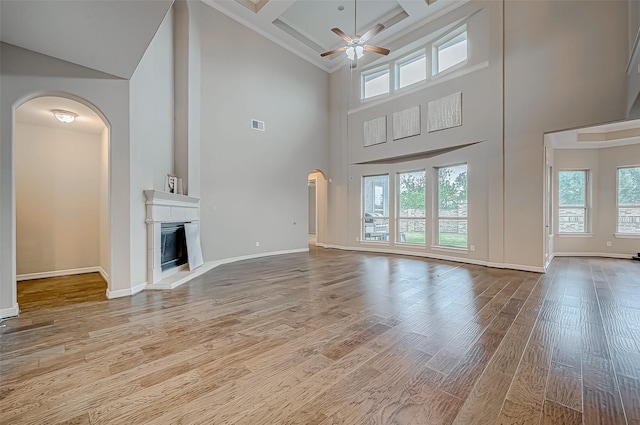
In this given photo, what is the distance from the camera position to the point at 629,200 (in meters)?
6.69

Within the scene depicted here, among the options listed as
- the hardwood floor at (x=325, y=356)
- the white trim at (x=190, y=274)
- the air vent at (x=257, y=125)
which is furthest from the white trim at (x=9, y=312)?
the air vent at (x=257, y=125)

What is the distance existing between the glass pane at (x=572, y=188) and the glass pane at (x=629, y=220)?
29.1 inches

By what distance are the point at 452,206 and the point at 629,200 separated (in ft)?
14.4

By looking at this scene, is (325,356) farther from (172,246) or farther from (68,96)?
(68,96)

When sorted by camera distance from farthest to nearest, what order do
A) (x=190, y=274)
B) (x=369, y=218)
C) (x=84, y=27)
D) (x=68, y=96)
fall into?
1. (x=369, y=218)
2. (x=190, y=274)
3. (x=68, y=96)
4. (x=84, y=27)

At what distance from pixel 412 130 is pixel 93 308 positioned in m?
7.01

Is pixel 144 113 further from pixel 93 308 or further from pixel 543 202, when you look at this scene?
pixel 543 202

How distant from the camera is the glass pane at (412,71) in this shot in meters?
7.03

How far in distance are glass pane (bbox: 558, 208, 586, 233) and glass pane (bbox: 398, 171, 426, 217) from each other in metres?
3.65

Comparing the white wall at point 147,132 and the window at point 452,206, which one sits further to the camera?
the window at point 452,206

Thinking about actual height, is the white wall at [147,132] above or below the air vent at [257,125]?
below

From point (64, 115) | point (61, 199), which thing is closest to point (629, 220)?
point (64, 115)

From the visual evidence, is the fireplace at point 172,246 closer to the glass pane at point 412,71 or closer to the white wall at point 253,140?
the white wall at point 253,140

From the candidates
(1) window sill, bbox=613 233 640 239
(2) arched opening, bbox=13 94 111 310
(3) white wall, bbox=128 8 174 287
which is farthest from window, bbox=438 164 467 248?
(2) arched opening, bbox=13 94 111 310
